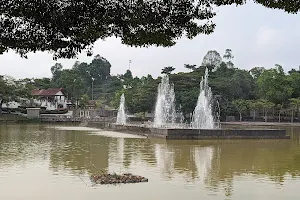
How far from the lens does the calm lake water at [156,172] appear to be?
10.9 m

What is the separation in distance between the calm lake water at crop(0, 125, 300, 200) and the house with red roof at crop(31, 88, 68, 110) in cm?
5765

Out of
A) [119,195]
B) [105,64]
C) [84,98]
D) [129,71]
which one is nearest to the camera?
[119,195]

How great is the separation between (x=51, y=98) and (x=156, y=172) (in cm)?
6830

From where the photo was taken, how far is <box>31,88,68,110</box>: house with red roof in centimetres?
7906

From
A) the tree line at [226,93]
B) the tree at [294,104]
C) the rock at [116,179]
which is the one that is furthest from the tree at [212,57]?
the rock at [116,179]

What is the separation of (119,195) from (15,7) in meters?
5.73

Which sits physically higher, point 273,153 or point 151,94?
point 151,94

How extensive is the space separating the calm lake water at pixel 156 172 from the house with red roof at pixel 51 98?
2270 inches

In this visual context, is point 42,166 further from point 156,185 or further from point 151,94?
point 151,94

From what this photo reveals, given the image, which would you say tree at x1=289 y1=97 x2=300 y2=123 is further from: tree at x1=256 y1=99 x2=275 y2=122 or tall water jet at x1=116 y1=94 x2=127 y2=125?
tall water jet at x1=116 y1=94 x2=127 y2=125

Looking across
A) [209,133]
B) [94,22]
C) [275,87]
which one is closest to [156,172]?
[94,22]

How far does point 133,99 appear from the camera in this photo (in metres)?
65.5

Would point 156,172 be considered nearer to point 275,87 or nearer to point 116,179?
point 116,179

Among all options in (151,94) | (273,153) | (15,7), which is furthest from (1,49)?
(151,94)
